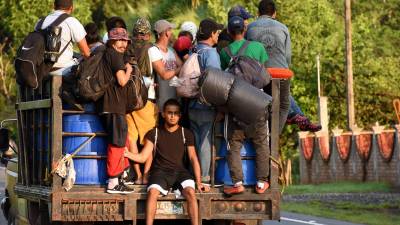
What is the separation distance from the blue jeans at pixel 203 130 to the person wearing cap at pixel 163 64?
44cm

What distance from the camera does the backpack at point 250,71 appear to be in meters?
11.2

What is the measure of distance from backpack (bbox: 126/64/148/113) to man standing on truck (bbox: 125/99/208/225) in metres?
0.22

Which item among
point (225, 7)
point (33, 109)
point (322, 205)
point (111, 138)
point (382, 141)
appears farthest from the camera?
point (225, 7)

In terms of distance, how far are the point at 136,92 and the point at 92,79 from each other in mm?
444

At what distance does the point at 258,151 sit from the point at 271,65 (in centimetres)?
162

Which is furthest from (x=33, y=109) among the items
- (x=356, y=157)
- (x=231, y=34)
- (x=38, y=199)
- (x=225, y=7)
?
(x=225, y=7)

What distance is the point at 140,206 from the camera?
1098cm

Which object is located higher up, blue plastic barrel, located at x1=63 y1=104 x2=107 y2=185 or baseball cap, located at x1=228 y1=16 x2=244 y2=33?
baseball cap, located at x1=228 y1=16 x2=244 y2=33

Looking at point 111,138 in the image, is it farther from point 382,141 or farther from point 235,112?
point 382,141

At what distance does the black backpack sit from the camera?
430 inches

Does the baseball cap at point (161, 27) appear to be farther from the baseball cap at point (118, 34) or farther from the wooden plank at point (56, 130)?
the wooden plank at point (56, 130)

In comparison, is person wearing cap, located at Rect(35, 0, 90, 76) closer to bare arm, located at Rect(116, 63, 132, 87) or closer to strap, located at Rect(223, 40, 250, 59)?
bare arm, located at Rect(116, 63, 132, 87)

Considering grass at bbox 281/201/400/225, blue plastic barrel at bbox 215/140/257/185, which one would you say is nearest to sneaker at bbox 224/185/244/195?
blue plastic barrel at bbox 215/140/257/185

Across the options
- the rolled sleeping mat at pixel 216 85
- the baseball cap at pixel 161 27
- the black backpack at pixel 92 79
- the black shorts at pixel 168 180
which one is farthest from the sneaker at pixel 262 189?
the baseball cap at pixel 161 27
